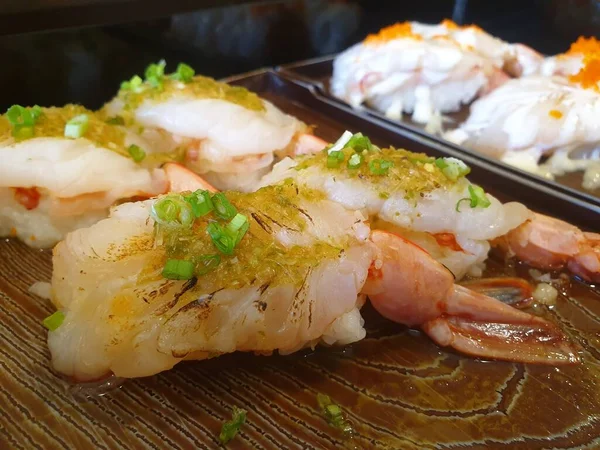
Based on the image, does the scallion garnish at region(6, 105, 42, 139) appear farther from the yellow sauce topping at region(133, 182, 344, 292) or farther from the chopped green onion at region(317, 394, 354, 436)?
the chopped green onion at region(317, 394, 354, 436)

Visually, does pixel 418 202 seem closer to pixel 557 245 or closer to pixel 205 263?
pixel 557 245

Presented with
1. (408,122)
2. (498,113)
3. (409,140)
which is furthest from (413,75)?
(409,140)

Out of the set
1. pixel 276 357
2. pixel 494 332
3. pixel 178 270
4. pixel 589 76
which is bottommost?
pixel 276 357

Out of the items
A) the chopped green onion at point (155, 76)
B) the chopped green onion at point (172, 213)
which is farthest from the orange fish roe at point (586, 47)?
the chopped green onion at point (172, 213)

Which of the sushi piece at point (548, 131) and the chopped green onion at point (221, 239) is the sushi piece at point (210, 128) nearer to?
the chopped green onion at point (221, 239)

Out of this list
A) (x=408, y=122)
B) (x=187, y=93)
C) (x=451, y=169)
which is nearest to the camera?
(x=451, y=169)

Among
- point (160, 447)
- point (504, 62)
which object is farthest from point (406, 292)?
point (504, 62)

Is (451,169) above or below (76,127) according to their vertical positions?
above
